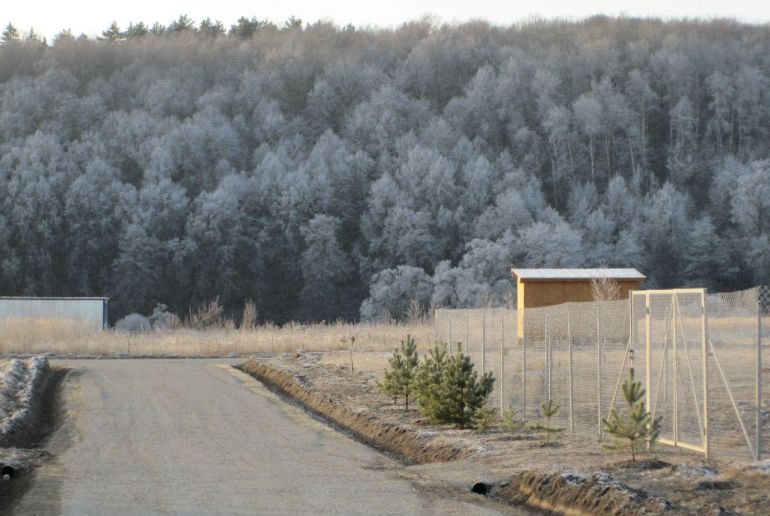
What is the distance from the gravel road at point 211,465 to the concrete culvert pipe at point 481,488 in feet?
1.08

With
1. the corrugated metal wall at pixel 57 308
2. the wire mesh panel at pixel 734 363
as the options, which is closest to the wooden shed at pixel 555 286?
the corrugated metal wall at pixel 57 308

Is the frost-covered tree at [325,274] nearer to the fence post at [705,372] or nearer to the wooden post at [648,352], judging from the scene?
the wooden post at [648,352]

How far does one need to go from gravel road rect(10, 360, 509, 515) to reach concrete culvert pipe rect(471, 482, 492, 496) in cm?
33

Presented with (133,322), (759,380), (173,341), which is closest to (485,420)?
(759,380)

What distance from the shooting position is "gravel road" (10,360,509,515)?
13.2 meters

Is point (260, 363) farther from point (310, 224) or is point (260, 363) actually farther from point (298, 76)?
point (298, 76)

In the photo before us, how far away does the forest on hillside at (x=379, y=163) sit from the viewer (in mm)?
85000

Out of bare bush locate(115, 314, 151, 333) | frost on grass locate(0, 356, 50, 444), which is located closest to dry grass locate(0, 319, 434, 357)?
frost on grass locate(0, 356, 50, 444)

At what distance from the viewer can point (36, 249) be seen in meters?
87.1

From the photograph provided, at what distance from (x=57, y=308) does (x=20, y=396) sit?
3497cm

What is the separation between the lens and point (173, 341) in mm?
50000

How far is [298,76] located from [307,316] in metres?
39.3

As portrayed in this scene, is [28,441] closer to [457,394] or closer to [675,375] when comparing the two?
[457,394]

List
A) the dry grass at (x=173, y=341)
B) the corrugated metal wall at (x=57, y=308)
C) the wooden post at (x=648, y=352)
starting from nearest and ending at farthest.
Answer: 1. the wooden post at (x=648, y=352)
2. the dry grass at (x=173, y=341)
3. the corrugated metal wall at (x=57, y=308)
